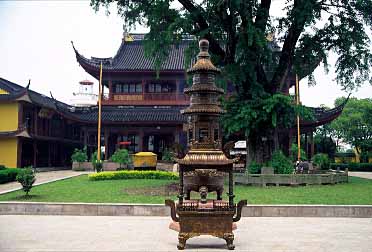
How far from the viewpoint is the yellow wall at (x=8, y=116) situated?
2859cm

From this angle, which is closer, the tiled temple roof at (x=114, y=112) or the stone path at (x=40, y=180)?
the stone path at (x=40, y=180)

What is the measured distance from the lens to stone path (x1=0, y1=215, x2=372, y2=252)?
7500mm

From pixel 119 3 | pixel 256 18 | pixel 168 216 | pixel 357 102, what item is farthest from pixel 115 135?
pixel 357 102

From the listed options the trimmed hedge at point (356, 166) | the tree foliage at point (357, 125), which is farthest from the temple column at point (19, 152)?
the tree foliage at point (357, 125)

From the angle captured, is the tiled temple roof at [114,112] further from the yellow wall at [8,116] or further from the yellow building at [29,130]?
the yellow wall at [8,116]

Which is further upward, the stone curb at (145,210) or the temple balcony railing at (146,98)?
the temple balcony railing at (146,98)

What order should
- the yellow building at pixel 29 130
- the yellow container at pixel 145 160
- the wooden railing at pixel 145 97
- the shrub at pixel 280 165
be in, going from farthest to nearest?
the wooden railing at pixel 145 97, the yellow building at pixel 29 130, the yellow container at pixel 145 160, the shrub at pixel 280 165

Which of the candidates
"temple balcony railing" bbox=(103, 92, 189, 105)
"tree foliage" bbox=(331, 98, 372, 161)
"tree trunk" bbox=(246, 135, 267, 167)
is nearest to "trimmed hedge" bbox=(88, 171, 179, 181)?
"tree trunk" bbox=(246, 135, 267, 167)

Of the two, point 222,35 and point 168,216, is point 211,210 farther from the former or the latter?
point 222,35

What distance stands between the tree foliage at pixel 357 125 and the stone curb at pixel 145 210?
3103 cm

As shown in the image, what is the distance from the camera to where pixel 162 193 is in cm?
1548

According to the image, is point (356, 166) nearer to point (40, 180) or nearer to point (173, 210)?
point (40, 180)

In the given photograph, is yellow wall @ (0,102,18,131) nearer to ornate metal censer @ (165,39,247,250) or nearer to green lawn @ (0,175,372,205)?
green lawn @ (0,175,372,205)

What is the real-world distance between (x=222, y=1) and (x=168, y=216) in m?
9.55
